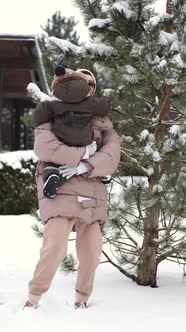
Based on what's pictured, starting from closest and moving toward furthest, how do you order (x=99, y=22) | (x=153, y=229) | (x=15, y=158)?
(x=99, y=22), (x=153, y=229), (x=15, y=158)

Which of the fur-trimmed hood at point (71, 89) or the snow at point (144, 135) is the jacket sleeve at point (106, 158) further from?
the fur-trimmed hood at point (71, 89)

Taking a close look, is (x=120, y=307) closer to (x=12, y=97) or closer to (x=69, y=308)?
(x=69, y=308)

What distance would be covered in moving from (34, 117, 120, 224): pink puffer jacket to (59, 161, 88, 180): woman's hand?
1.4 inches

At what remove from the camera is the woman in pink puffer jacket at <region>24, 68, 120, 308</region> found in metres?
3.14

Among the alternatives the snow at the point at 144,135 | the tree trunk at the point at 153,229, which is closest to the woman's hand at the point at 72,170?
the snow at the point at 144,135

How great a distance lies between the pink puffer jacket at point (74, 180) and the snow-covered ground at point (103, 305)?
553 mm

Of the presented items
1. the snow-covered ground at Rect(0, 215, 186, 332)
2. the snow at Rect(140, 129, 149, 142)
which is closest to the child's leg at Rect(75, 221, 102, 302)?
the snow-covered ground at Rect(0, 215, 186, 332)

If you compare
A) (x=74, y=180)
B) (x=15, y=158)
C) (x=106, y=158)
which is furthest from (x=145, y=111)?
(x=15, y=158)

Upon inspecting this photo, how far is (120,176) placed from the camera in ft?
13.3

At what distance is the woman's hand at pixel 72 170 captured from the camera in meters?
3.14

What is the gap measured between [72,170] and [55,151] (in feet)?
0.49

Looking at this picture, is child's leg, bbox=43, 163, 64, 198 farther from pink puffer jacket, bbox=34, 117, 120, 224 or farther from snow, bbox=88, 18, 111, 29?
snow, bbox=88, 18, 111, 29

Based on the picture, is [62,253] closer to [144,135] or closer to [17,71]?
[144,135]

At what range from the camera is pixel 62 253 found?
3.19m
